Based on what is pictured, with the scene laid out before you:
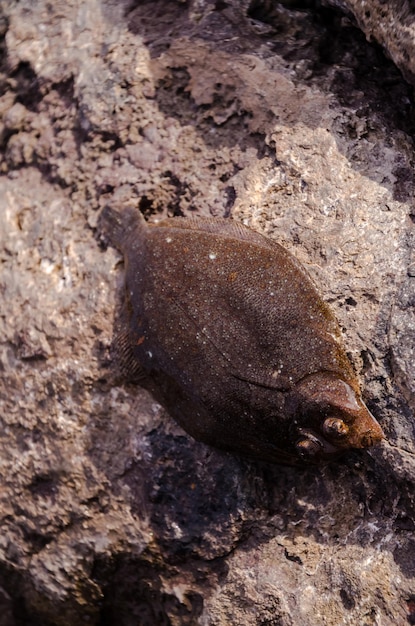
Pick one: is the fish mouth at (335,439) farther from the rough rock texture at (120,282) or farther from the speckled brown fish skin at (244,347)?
the rough rock texture at (120,282)

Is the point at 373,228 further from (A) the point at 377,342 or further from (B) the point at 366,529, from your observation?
(B) the point at 366,529

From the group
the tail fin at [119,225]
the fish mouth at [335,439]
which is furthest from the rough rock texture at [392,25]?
the fish mouth at [335,439]

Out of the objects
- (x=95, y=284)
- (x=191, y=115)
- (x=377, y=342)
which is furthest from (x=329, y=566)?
(x=191, y=115)

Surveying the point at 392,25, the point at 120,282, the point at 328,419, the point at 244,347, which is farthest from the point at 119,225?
the point at 392,25

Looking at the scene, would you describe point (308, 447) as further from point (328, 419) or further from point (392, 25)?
point (392, 25)

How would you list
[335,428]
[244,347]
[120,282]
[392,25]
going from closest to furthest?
[335,428] → [244,347] → [392,25] → [120,282]
